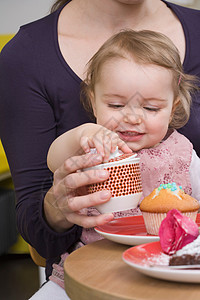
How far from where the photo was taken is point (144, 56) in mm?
1273

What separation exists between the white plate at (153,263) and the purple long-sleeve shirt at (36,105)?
63 centimetres

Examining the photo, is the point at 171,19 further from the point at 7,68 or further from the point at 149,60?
the point at 7,68

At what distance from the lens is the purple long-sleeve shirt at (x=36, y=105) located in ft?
4.77

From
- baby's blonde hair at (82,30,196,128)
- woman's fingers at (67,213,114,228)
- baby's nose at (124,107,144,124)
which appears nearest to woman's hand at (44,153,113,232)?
woman's fingers at (67,213,114,228)

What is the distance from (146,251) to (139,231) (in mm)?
181

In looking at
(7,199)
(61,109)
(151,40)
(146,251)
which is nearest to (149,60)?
(151,40)

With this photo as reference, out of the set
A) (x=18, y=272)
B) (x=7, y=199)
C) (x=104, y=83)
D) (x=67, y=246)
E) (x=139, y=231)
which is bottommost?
(x=18, y=272)

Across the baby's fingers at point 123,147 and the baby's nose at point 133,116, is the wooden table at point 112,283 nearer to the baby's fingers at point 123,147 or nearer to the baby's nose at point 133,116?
the baby's fingers at point 123,147

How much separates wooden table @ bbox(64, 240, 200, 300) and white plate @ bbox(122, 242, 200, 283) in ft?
0.06

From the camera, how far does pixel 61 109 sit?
150 cm

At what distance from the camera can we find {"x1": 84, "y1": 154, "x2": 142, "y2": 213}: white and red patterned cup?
36.9 inches

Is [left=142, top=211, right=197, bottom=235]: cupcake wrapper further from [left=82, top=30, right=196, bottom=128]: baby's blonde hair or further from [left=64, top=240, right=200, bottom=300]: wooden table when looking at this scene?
[left=82, top=30, right=196, bottom=128]: baby's blonde hair

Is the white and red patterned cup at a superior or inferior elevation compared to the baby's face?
inferior

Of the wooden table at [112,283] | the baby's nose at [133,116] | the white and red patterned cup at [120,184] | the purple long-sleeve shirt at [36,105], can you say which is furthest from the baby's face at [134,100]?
the wooden table at [112,283]
